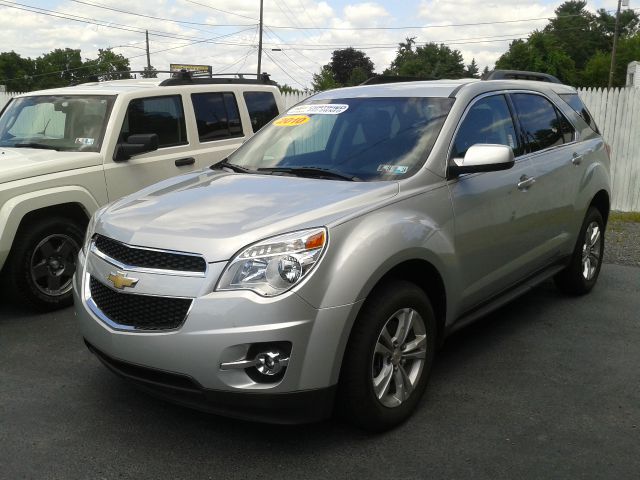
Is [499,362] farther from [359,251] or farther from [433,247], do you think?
[359,251]

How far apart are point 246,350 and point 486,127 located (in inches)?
91.7

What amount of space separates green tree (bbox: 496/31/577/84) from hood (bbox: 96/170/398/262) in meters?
75.4

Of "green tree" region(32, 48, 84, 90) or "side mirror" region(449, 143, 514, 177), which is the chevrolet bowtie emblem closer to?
"side mirror" region(449, 143, 514, 177)

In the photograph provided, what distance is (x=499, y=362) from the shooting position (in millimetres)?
4469

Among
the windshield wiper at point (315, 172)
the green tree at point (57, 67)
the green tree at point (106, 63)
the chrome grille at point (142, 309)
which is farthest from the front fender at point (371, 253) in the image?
the green tree at point (57, 67)

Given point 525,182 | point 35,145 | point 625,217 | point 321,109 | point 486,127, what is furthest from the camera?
point 625,217

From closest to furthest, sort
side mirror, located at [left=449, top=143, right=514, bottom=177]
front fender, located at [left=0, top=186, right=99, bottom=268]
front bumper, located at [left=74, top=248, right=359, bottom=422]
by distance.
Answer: front bumper, located at [left=74, top=248, right=359, bottom=422] < side mirror, located at [left=449, top=143, right=514, bottom=177] < front fender, located at [left=0, top=186, right=99, bottom=268]

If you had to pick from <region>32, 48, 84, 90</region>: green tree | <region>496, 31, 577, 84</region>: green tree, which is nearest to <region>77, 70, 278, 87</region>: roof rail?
<region>496, 31, 577, 84</region>: green tree

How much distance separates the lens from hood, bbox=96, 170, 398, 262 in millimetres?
3141

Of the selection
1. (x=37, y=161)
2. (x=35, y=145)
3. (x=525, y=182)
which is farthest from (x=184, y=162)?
(x=525, y=182)

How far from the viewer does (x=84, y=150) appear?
19.5ft

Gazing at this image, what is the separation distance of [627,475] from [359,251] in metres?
Result: 1.60

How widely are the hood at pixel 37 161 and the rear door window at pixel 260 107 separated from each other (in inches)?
85.2

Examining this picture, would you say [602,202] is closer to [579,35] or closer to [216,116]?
[216,116]
